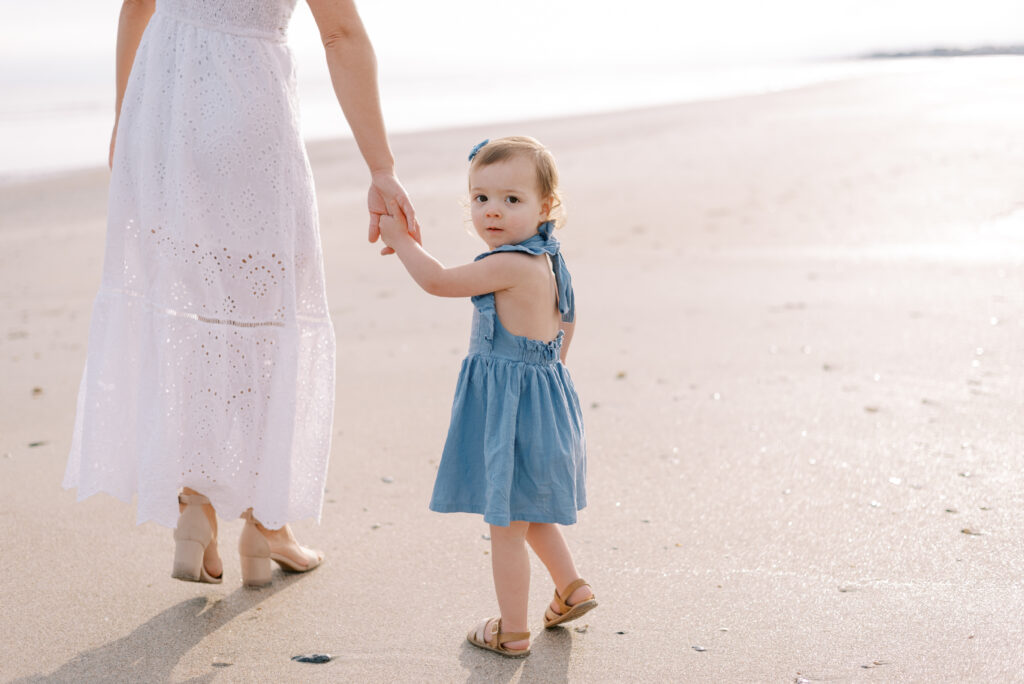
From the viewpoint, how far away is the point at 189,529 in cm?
279

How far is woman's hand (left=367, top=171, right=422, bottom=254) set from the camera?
8.62 ft

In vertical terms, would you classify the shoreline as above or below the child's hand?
above

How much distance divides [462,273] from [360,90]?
1.89ft

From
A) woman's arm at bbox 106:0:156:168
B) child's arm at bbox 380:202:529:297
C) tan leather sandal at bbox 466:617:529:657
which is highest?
woman's arm at bbox 106:0:156:168

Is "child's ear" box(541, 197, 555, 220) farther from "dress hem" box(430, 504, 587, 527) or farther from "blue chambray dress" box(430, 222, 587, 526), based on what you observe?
"dress hem" box(430, 504, 587, 527)

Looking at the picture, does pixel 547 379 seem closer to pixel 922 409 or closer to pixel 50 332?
pixel 922 409

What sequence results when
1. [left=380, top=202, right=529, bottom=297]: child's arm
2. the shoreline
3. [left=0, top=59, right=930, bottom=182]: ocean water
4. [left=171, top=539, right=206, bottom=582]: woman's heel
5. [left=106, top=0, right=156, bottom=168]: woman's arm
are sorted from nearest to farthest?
[left=380, top=202, right=529, bottom=297]: child's arm, [left=171, top=539, right=206, bottom=582]: woman's heel, [left=106, top=0, right=156, bottom=168]: woman's arm, the shoreline, [left=0, top=59, right=930, bottom=182]: ocean water

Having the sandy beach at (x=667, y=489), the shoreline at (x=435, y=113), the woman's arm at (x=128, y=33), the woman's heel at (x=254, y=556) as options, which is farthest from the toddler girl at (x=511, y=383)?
the shoreline at (x=435, y=113)

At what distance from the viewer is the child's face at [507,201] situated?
2.55m

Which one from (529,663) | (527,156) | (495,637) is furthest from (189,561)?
(527,156)

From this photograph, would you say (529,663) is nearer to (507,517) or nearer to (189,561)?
(507,517)

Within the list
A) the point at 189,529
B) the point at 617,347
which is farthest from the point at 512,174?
the point at 617,347

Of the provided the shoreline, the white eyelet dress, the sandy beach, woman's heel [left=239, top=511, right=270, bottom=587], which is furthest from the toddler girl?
the shoreline

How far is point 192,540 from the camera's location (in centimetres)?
279
